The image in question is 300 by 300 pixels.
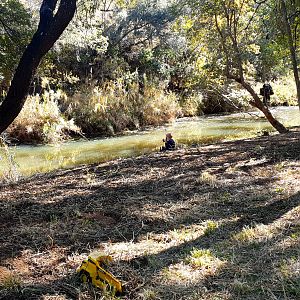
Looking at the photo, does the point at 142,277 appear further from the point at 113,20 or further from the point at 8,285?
the point at 113,20

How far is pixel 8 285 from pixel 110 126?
15.2 m

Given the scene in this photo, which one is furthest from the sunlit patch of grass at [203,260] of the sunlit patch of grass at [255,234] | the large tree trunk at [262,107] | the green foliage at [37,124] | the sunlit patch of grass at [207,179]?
the green foliage at [37,124]

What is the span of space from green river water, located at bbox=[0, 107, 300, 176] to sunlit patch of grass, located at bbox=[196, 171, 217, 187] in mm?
5583

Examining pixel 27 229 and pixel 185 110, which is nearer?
pixel 27 229

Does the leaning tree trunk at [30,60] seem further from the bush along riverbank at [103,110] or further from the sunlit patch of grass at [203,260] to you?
the bush along riverbank at [103,110]

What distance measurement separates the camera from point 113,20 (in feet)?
83.0

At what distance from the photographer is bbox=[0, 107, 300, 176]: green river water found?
12.4m

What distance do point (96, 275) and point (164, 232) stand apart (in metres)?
1.20

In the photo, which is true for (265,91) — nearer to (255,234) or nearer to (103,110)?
(103,110)

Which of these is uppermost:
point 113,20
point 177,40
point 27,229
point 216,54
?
point 113,20

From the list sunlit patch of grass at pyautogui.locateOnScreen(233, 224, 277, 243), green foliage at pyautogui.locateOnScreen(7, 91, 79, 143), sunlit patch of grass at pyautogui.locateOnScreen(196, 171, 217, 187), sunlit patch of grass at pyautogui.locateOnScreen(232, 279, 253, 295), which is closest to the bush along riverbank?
green foliage at pyautogui.locateOnScreen(7, 91, 79, 143)

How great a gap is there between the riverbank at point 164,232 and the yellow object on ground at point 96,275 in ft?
0.22

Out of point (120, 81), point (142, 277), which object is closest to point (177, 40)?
point (120, 81)

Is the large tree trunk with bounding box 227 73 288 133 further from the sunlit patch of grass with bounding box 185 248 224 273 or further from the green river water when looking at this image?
the sunlit patch of grass with bounding box 185 248 224 273
